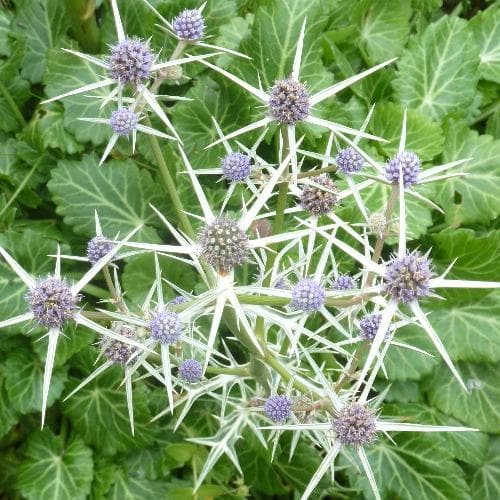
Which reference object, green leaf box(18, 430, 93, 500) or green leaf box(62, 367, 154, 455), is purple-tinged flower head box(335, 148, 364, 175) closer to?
green leaf box(62, 367, 154, 455)

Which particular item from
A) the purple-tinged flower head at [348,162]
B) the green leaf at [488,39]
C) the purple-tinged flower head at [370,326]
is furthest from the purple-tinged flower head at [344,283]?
the green leaf at [488,39]

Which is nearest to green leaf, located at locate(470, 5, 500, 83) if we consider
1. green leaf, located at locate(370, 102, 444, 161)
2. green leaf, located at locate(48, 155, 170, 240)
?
green leaf, located at locate(370, 102, 444, 161)

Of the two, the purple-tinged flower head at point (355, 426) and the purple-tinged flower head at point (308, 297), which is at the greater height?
the purple-tinged flower head at point (308, 297)

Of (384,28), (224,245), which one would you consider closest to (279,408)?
(224,245)

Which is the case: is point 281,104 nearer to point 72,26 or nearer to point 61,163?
point 61,163

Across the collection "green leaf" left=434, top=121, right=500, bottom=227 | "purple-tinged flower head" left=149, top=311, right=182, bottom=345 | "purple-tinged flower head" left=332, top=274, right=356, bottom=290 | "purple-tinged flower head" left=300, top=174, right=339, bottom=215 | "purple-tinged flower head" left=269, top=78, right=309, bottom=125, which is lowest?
"purple-tinged flower head" left=149, top=311, right=182, bottom=345

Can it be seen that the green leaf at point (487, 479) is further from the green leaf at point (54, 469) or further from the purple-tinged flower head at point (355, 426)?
the green leaf at point (54, 469)

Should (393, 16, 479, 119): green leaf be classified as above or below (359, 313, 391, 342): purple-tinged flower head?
above

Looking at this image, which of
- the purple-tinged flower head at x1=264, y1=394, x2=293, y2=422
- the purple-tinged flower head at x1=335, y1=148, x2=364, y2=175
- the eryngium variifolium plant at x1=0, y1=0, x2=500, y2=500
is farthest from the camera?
the eryngium variifolium plant at x1=0, y1=0, x2=500, y2=500
